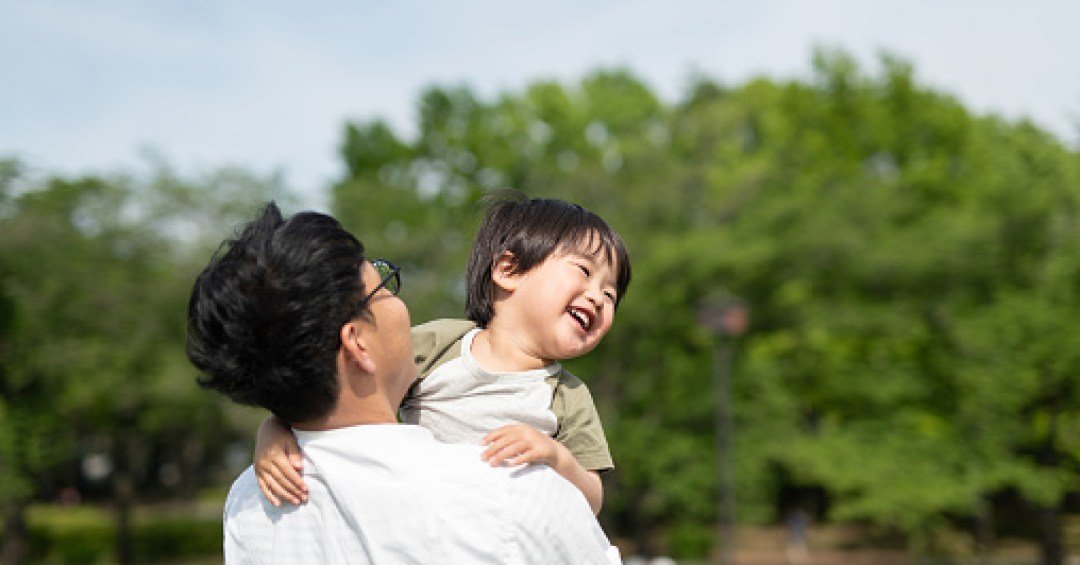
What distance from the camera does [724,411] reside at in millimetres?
23781

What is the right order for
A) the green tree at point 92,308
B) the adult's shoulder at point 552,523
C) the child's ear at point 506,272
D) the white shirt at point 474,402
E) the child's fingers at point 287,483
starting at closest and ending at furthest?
1. the adult's shoulder at point 552,523
2. the child's fingers at point 287,483
3. the white shirt at point 474,402
4. the child's ear at point 506,272
5. the green tree at point 92,308

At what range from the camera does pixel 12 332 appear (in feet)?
55.8

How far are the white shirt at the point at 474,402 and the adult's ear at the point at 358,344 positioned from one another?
0.35 metres

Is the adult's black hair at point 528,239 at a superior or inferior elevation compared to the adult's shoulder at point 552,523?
superior

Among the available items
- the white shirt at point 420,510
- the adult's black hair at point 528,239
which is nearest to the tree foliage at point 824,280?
the adult's black hair at point 528,239

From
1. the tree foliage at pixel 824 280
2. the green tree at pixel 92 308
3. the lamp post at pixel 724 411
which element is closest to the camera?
the green tree at pixel 92 308

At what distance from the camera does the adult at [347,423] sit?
1.64m

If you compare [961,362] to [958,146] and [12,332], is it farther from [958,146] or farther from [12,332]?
[12,332]

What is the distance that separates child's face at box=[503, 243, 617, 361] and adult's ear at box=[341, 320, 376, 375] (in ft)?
1.68

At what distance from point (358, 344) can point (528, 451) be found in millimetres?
327

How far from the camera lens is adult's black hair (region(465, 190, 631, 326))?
7.33 feet

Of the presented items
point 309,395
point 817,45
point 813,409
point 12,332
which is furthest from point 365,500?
point 817,45

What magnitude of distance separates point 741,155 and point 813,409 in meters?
7.67

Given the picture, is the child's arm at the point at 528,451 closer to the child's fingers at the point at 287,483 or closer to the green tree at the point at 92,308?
the child's fingers at the point at 287,483
